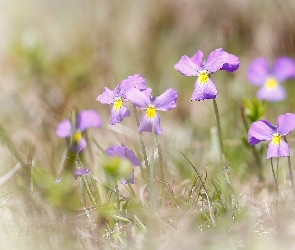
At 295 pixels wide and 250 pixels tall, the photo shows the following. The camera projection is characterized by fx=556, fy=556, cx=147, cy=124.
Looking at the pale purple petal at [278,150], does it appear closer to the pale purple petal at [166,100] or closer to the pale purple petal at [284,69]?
the pale purple petal at [166,100]

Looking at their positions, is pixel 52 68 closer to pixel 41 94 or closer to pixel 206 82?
pixel 41 94

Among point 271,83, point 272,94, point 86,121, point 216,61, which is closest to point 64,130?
point 86,121

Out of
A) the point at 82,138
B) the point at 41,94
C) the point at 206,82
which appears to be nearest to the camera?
the point at 206,82

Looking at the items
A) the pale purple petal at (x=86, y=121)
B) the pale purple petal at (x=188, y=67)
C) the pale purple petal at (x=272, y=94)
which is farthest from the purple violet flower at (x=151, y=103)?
the pale purple petal at (x=272, y=94)

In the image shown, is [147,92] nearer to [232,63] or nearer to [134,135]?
[232,63]

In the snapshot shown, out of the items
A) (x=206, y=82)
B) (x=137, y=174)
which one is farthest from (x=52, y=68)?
(x=206, y=82)

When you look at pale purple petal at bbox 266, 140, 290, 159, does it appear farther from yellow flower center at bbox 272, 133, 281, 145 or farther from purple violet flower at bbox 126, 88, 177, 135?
purple violet flower at bbox 126, 88, 177, 135

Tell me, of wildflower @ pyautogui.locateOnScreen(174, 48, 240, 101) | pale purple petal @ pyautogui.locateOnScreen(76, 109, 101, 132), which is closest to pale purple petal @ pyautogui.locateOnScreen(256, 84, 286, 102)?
pale purple petal @ pyautogui.locateOnScreen(76, 109, 101, 132)
